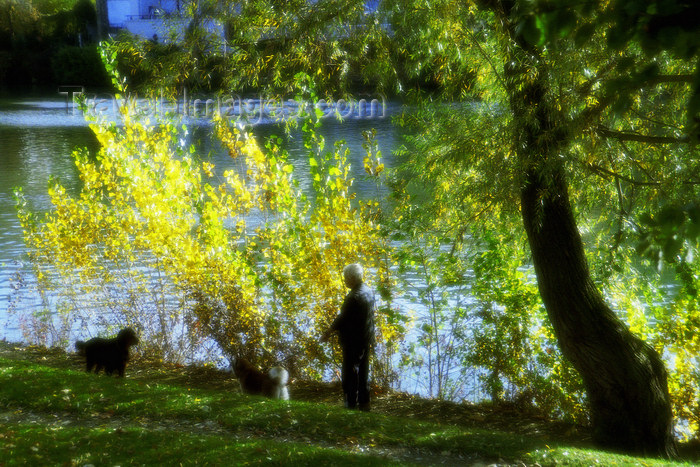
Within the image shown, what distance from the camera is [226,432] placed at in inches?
266

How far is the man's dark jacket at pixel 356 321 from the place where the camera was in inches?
300

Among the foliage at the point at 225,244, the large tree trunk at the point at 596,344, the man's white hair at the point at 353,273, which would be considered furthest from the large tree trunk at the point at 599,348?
the foliage at the point at 225,244

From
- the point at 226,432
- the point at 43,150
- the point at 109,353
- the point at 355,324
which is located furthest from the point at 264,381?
the point at 43,150

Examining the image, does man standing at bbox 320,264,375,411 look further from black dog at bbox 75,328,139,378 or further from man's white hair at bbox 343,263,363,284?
black dog at bbox 75,328,139,378

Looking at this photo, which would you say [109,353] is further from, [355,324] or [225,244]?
[355,324]

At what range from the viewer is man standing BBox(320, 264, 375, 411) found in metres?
7.62

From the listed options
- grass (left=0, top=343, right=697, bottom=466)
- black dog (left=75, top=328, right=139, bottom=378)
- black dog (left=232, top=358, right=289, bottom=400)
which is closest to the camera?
grass (left=0, top=343, right=697, bottom=466)

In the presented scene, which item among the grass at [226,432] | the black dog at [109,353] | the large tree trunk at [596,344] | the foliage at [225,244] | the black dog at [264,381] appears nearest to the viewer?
→ the grass at [226,432]

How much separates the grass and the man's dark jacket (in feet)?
2.43

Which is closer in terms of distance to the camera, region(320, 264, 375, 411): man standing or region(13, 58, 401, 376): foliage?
region(320, 264, 375, 411): man standing

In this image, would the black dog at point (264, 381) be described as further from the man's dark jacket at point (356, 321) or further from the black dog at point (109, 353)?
the black dog at point (109, 353)

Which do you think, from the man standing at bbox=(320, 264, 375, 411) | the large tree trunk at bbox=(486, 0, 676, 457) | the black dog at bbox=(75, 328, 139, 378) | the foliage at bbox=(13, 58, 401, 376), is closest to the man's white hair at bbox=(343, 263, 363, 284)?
the man standing at bbox=(320, 264, 375, 411)

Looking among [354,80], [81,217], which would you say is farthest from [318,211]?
[81,217]

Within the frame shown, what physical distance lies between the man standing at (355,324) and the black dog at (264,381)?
0.76m
